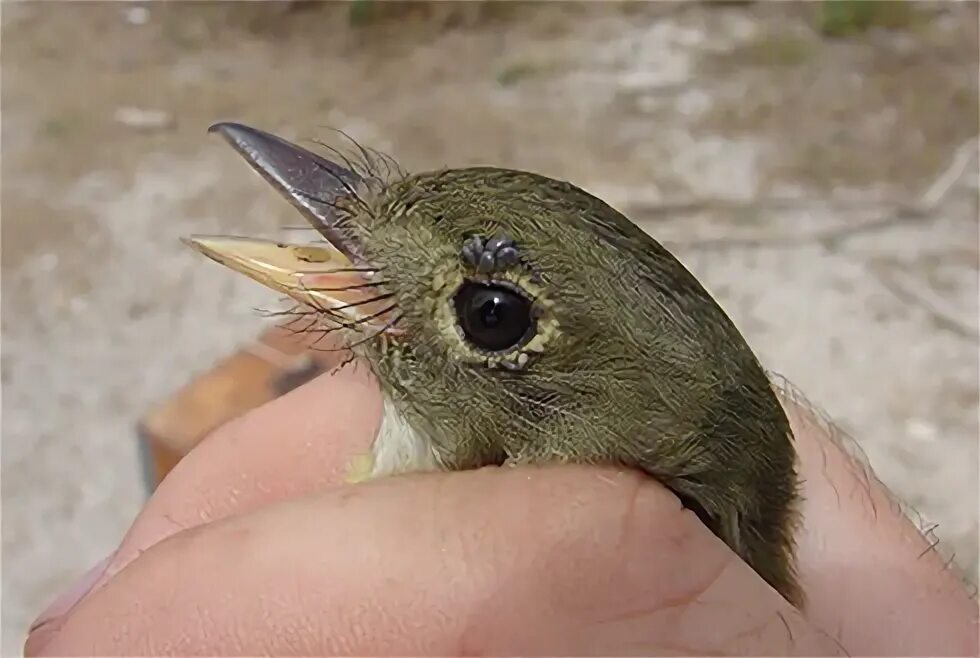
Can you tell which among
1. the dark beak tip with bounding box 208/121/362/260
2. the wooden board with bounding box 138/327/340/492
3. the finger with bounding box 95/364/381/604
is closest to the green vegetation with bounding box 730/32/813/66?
the wooden board with bounding box 138/327/340/492

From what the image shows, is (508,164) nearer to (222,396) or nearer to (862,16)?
(862,16)

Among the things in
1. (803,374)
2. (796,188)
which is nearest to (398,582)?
(803,374)

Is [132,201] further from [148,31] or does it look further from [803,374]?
[803,374]

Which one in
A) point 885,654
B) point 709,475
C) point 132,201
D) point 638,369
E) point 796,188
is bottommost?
point 885,654

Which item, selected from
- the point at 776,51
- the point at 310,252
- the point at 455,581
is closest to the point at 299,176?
the point at 310,252

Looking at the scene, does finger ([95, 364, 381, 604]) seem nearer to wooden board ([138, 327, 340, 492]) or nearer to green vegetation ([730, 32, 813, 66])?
wooden board ([138, 327, 340, 492])

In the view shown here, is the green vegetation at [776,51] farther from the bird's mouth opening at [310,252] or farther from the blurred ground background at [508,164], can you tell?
the bird's mouth opening at [310,252]
